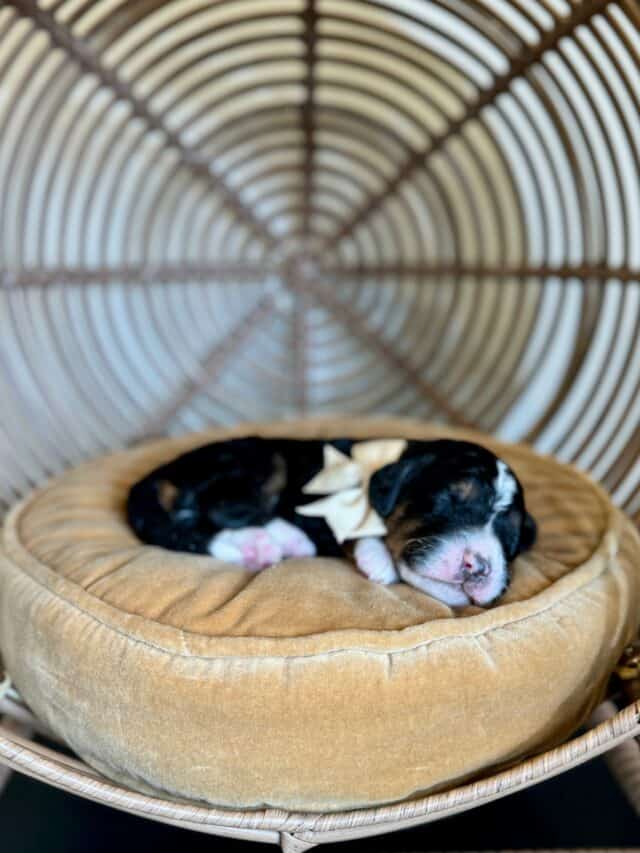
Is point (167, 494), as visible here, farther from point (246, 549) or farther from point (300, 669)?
point (300, 669)

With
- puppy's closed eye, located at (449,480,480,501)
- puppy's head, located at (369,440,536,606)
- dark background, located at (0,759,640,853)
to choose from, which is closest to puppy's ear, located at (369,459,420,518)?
puppy's head, located at (369,440,536,606)

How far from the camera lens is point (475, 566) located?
151cm

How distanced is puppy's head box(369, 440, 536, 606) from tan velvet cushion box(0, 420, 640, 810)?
0.16ft

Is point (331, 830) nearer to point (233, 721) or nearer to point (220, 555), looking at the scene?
point (233, 721)

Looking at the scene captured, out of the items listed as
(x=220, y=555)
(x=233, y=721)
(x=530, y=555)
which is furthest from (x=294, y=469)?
(x=233, y=721)

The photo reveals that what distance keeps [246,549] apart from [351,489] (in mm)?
293

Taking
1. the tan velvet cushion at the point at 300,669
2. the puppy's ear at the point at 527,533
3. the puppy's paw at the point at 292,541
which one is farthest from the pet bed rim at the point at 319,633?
the puppy's paw at the point at 292,541

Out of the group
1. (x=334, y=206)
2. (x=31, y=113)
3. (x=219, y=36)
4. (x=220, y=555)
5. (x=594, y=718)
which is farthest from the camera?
(x=334, y=206)

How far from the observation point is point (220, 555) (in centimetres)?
192

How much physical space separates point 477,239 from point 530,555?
141cm

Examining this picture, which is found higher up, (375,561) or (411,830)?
(375,561)

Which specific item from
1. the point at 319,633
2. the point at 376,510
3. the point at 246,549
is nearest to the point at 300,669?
the point at 319,633

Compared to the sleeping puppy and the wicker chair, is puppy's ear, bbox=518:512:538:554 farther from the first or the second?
the wicker chair

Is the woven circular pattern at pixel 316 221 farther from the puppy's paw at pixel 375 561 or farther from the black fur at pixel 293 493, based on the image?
the puppy's paw at pixel 375 561
